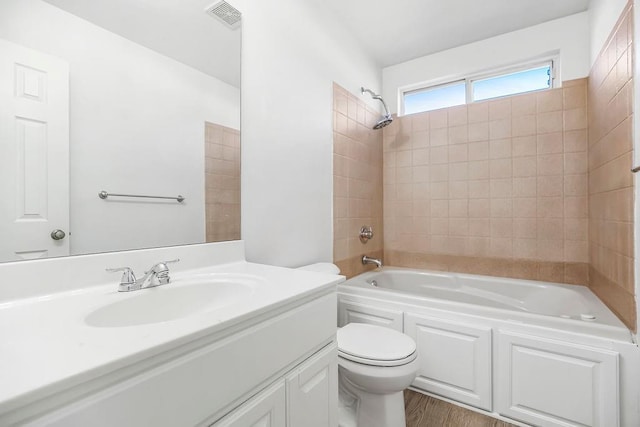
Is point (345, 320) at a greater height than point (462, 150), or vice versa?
point (462, 150)

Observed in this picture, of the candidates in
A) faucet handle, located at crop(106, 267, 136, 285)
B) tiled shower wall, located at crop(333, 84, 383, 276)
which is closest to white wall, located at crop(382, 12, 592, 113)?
tiled shower wall, located at crop(333, 84, 383, 276)

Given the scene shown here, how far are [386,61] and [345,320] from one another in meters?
2.38

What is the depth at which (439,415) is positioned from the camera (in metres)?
1.55

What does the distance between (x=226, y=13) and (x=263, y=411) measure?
1621 millimetres

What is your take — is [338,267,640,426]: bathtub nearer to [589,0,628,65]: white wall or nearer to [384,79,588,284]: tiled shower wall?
[384,79,588,284]: tiled shower wall

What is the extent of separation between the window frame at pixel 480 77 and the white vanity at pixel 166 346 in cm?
237

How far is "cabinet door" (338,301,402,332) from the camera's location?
1.79 m

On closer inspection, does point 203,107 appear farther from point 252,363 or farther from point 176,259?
point 252,363

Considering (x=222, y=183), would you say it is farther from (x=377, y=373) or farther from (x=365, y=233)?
(x=365, y=233)

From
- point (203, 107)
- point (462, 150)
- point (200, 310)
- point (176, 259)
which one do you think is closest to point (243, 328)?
point (200, 310)

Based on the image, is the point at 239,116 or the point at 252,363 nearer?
the point at 252,363

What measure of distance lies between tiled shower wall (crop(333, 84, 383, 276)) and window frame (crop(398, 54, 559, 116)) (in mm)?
418

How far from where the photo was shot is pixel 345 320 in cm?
196

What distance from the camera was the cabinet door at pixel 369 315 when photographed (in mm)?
1792
